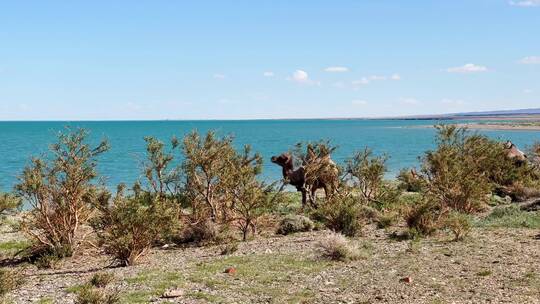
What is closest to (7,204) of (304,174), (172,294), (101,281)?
(304,174)

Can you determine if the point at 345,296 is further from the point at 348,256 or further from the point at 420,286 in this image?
the point at 348,256

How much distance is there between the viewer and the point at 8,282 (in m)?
10.8

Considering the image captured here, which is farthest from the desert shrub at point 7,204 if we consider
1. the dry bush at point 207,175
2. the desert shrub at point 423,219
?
the desert shrub at point 423,219

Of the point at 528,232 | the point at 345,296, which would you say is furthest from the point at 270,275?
the point at 528,232

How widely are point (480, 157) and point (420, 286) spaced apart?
17164 mm

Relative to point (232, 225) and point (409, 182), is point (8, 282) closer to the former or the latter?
point (232, 225)

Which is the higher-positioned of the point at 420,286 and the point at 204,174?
the point at 204,174

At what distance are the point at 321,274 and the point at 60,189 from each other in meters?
8.41

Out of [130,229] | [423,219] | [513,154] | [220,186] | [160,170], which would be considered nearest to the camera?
[130,229]

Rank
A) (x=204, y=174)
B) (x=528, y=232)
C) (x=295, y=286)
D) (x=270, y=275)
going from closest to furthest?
1. (x=295, y=286)
2. (x=270, y=275)
3. (x=528, y=232)
4. (x=204, y=174)

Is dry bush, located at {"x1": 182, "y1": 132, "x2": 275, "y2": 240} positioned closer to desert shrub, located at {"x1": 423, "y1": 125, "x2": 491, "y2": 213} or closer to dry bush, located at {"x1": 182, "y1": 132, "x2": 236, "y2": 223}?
dry bush, located at {"x1": 182, "y1": 132, "x2": 236, "y2": 223}


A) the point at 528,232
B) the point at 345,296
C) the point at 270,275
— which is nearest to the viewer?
the point at 345,296

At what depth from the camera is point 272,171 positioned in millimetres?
51594

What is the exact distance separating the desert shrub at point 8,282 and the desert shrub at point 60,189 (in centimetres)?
388
